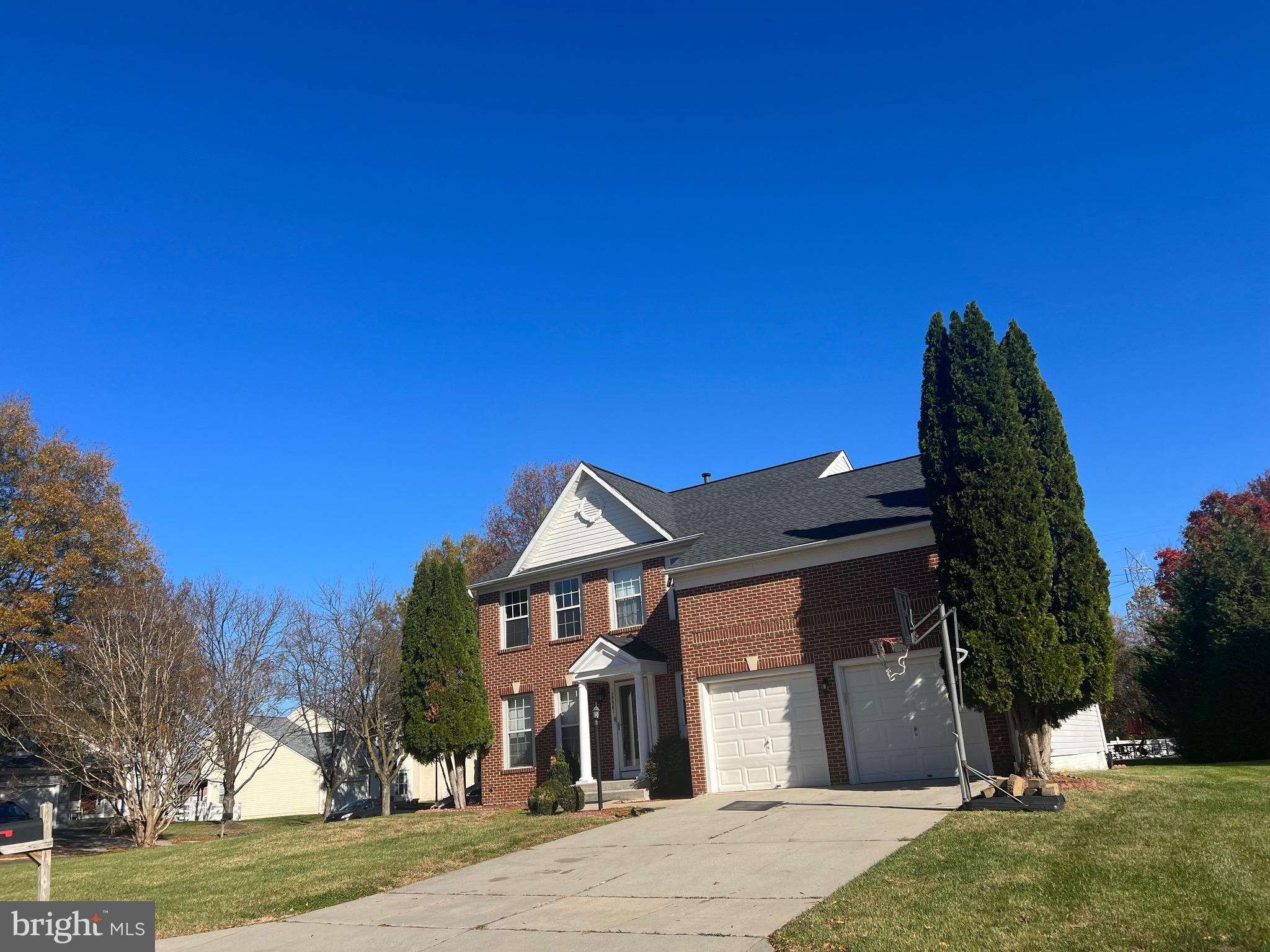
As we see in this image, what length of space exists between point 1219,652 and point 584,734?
1641 centimetres

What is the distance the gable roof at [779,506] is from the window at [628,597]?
0.65 metres

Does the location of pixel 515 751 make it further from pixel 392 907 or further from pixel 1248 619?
pixel 1248 619

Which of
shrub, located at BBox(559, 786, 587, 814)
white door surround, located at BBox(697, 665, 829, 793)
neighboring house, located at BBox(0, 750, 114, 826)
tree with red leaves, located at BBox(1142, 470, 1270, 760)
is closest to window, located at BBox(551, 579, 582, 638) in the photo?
shrub, located at BBox(559, 786, 587, 814)

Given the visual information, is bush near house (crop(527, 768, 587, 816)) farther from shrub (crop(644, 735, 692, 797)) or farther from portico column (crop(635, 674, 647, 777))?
portico column (crop(635, 674, 647, 777))

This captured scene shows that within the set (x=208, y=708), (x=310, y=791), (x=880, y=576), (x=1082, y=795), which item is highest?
(x=880, y=576)

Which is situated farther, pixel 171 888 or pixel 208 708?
pixel 208 708

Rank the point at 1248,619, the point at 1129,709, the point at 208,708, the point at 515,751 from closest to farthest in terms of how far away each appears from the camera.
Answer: the point at 1248,619 → the point at 515,751 → the point at 208,708 → the point at 1129,709

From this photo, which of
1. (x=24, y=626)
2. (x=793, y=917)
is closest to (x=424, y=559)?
(x=24, y=626)

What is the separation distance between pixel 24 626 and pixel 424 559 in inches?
538

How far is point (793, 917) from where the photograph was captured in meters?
6.98

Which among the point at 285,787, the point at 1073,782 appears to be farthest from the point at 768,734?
the point at 285,787

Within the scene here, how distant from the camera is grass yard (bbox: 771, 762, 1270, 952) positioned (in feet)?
19.1

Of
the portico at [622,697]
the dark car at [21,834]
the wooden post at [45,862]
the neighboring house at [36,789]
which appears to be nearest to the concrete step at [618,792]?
the portico at [622,697]

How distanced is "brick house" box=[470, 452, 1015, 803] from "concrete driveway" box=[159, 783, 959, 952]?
3.25 m
